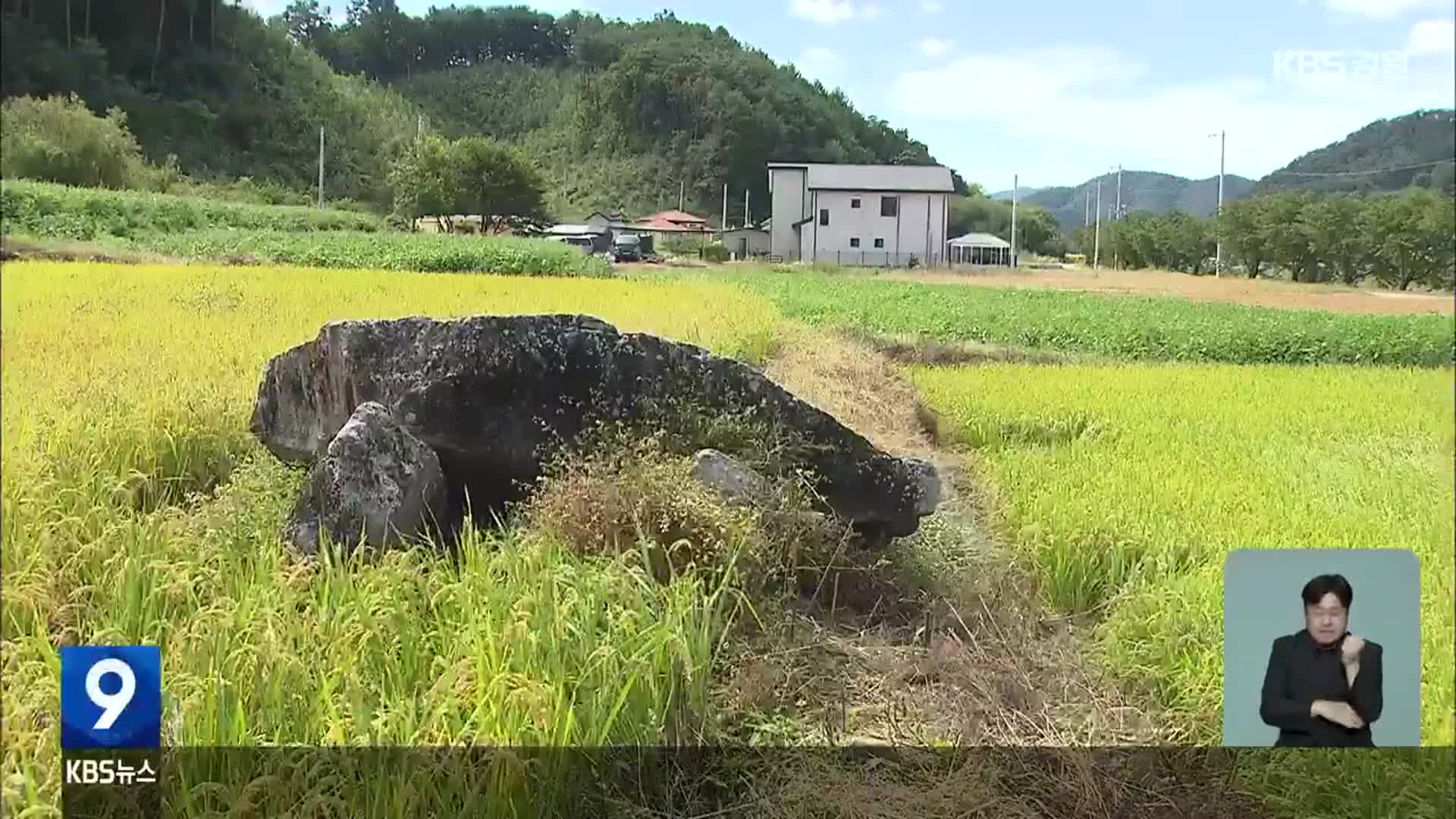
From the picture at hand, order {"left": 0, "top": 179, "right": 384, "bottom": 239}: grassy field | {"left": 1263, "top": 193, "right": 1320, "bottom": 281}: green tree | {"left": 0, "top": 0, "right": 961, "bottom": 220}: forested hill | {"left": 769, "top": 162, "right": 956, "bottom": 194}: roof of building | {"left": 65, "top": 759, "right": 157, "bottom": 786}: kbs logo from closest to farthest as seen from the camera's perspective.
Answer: {"left": 65, "top": 759, "right": 157, "bottom": 786}: kbs logo < {"left": 0, "top": 179, "right": 384, "bottom": 239}: grassy field < {"left": 0, "top": 0, "right": 961, "bottom": 220}: forested hill < {"left": 769, "top": 162, "right": 956, "bottom": 194}: roof of building < {"left": 1263, "top": 193, "right": 1320, "bottom": 281}: green tree

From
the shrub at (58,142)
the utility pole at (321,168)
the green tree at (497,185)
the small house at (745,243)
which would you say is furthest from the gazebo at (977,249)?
the shrub at (58,142)

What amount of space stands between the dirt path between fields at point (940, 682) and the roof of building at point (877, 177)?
1.07ft

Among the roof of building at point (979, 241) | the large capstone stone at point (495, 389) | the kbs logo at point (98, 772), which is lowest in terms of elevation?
the kbs logo at point (98, 772)


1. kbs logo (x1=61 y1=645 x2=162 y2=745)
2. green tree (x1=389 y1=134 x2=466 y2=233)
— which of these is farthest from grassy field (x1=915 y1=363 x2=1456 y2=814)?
kbs logo (x1=61 y1=645 x2=162 y2=745)

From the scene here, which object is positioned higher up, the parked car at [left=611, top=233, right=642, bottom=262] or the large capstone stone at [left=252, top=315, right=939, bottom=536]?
the parked car at [left=611, top=233, right=642, bottom=262]

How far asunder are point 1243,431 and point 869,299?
87 centimetres

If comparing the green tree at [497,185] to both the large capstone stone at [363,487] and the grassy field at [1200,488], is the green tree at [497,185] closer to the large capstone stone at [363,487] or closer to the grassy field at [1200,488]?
the large capstone stone at [363,487]

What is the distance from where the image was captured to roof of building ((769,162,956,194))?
224cm

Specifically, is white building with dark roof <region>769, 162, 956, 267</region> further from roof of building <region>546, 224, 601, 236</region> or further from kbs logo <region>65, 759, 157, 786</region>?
kbs logo <region>65, 759, 157, 786</region>

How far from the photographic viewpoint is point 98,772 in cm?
190

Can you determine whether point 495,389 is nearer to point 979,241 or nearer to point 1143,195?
point 979,241

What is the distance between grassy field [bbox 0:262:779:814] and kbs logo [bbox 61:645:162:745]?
1.2 inches

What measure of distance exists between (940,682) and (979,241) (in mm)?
933

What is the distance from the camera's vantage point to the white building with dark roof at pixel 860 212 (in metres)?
2.26
